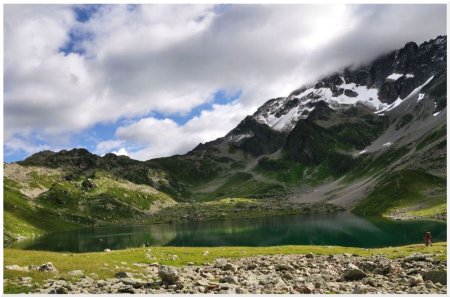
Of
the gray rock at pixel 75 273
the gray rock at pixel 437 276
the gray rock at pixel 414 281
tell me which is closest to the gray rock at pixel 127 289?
the gray rock at pixel 75 273

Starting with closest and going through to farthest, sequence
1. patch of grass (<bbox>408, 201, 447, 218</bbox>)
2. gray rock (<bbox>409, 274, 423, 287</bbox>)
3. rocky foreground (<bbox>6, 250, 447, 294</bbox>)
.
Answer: rocky foreground (<bbox>6, 250, 447, 294</bbox>)
gray rock (<bbox>409, 274, 423, 287</bbox>)
patch of grass (<bbox>408, 201, 447, 218</bbox>)

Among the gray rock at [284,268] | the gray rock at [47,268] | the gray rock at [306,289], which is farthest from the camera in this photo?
the gray rock at [284,268]

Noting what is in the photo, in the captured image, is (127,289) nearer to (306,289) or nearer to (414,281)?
(306,289)

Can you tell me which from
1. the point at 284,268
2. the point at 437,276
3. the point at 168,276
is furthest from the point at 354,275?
the point at 168,276

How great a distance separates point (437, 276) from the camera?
99.1 ft

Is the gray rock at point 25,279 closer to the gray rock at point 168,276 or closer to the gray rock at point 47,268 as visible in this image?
the gray rock at point 47,268

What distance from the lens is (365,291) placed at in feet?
87.2

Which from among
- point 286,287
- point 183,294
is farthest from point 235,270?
point 183,294

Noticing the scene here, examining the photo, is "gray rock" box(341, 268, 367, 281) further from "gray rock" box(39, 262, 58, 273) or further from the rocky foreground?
"gray rock" box(39, 262, 58, 273)

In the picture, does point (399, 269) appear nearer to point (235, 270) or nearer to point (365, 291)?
point (365, 291)

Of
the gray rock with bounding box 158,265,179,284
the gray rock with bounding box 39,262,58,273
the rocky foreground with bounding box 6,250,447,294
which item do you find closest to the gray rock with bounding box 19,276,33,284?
the rocky foreground with bounding box 6,250,447,294

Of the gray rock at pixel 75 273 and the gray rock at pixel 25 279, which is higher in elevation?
the gray rock at pixel 25 279

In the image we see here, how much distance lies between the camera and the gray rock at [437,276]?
2947 cm

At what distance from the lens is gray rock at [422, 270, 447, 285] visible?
1160 inches
